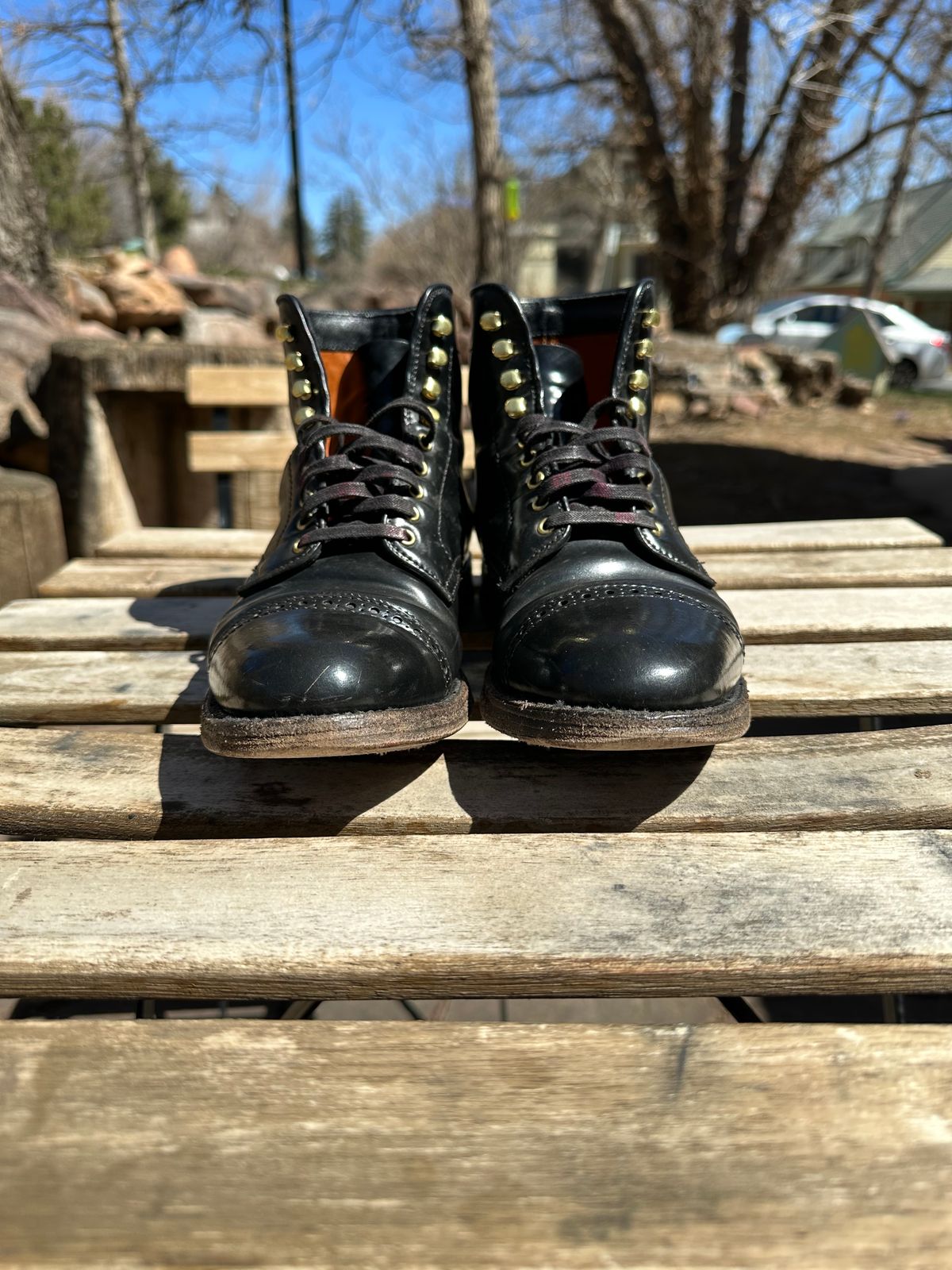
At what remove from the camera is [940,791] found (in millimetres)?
1118

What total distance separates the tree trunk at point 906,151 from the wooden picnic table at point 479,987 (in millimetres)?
5715

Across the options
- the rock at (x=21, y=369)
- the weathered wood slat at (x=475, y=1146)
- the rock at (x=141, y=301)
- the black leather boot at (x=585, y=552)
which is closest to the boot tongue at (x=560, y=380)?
the black leather boot at (x=585, y=552)

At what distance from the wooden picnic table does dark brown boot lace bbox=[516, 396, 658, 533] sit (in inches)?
12.8

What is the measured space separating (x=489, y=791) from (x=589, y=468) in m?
0.49

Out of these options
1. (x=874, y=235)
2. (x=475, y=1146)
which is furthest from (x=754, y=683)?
(x=874, y=235)

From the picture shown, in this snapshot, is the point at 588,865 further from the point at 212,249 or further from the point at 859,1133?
the point at 212,249

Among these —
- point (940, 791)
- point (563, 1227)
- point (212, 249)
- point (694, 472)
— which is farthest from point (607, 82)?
point (212, 249)

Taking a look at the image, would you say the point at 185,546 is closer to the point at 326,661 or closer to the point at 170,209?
the point at 326,661

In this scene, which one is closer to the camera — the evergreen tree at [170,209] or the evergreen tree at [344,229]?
→ the evergreen tree at [170,209]

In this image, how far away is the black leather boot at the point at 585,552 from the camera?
1.03 meters

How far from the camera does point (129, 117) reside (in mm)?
8211

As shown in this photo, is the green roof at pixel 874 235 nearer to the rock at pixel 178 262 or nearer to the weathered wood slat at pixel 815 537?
the rock at pixel 178 262

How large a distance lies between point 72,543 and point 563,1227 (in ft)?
10.7

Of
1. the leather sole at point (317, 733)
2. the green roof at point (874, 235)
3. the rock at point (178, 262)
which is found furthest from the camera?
the green roof at point (874, 235)
